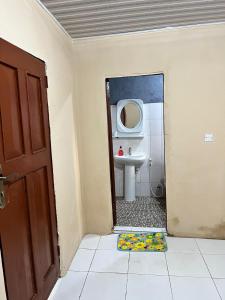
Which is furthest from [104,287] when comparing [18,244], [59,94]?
[59,94]

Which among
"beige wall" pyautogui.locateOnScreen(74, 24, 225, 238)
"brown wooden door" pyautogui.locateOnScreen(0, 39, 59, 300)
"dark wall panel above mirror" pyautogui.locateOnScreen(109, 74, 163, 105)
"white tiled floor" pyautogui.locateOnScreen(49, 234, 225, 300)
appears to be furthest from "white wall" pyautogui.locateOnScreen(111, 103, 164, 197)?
"brown wooden door" pyautogui.locateOnScreen(0, 39, 59, 300)

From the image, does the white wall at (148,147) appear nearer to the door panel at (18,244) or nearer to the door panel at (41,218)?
the door panel at (41,218)

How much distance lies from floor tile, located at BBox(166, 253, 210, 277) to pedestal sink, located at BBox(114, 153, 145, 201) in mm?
1492

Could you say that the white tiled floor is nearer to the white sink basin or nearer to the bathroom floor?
the bathroom floor

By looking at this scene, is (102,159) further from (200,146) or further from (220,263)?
(220,263)

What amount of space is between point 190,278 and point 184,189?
914 mm

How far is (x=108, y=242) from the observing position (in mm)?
2621

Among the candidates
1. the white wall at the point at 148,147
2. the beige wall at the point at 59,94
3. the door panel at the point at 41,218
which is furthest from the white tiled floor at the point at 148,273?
the white wall at the point at 148,147

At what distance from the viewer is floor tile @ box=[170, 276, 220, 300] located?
1779 millimetres

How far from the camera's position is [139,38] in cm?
246

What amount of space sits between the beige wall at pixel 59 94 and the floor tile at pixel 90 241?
0.10 metres

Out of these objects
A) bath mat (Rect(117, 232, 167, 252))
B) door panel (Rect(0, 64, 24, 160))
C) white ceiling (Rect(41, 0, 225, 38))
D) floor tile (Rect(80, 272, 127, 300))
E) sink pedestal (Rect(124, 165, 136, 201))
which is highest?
white ceiling (Rect(41, 0, 225, 38))

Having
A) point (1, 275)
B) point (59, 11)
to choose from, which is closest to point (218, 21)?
point (59, 11)

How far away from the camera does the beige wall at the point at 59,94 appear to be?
4.96 feet
